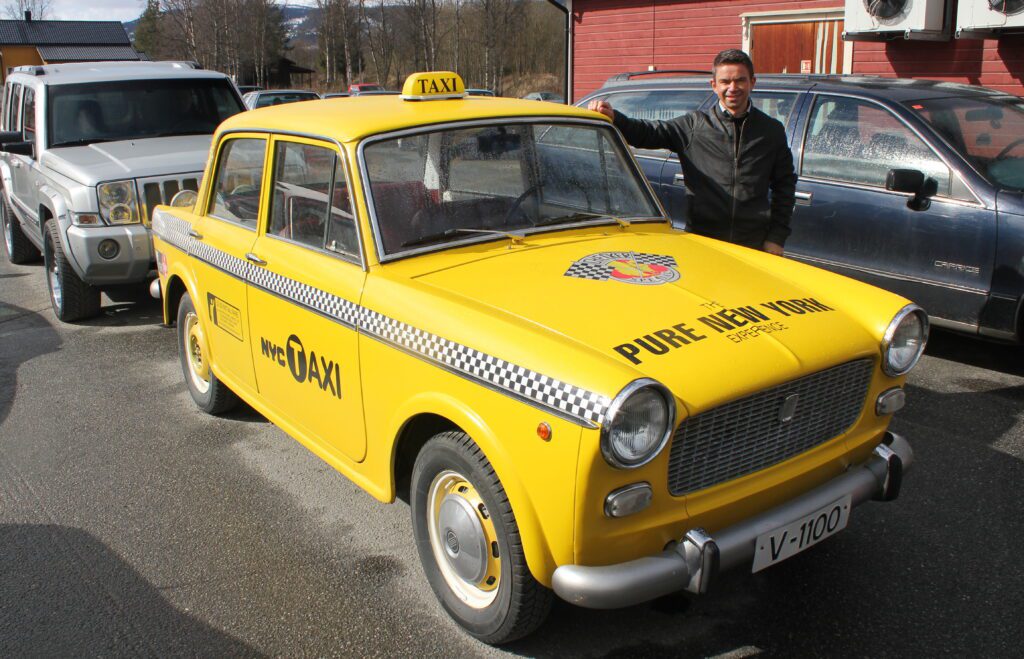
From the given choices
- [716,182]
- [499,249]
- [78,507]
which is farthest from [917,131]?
[78,507]

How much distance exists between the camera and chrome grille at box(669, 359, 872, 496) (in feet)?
8.84

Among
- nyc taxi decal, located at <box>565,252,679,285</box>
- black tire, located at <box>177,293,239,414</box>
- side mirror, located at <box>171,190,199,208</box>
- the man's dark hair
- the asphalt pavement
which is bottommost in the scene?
the asphalt pavement

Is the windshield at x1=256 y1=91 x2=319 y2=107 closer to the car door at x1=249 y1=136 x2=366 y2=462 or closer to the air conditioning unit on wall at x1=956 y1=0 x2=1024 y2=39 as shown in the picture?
the air conditioning unit on wall at x1=956 y1=0 x2=1024 y2=39

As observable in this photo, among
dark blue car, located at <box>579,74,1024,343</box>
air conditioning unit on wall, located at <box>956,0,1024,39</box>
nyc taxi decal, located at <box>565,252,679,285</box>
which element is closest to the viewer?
nyc taxi decal, located at <box>565,252,679,285</box>

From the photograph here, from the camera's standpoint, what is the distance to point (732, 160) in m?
4.62

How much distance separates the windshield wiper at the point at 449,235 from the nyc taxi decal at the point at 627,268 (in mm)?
321

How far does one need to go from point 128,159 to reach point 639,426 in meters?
5.94

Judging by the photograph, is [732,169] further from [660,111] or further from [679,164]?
[660,111]

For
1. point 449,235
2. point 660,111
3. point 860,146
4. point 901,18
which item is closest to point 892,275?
point 860,146

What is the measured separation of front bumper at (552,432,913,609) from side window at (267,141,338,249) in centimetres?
189

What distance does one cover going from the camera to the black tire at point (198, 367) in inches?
200

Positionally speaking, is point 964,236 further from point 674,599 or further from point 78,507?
point 78,507

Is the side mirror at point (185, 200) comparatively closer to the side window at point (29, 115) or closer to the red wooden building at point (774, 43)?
the side window at point (29, 115)

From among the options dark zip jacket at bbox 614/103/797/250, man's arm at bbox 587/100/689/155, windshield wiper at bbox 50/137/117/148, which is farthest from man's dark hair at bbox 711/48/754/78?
windshield wiper at bbox 50/137/117/148
